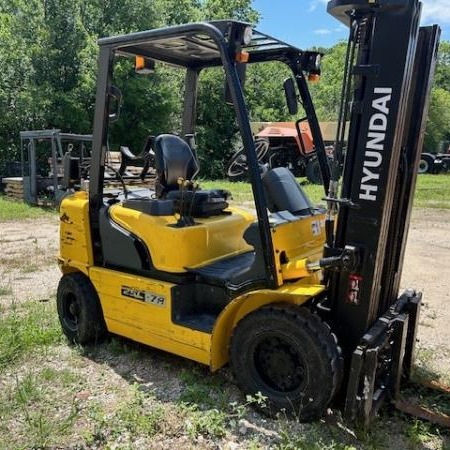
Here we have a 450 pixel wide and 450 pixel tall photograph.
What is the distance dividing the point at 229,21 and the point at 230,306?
73.3 inches

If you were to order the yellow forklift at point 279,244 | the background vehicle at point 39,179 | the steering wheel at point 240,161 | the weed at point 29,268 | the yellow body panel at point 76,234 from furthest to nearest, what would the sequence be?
the background vehicle at point 39,179 → the weed at point 29,268 → the yellow body panel at point 76,234 → the steering wheel at point 240,161 → the yellow forklift at point 279,244

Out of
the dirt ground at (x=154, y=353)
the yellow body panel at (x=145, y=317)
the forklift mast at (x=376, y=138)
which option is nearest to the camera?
the forklift mast at (x=376, y=138)

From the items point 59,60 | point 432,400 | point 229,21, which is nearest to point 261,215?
point 229,21

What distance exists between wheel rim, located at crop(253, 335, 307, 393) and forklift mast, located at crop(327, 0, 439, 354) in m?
0.33

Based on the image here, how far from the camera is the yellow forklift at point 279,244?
3.10 meters

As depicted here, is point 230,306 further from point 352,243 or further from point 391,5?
point 391,5

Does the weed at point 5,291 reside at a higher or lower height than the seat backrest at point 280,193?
lower

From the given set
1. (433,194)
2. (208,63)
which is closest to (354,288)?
(208,63)

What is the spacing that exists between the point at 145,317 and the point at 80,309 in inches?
31.9

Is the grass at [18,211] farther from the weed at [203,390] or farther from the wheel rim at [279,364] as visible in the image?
the wheel rim at [279,364]

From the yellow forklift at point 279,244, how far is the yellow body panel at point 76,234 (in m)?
0.02

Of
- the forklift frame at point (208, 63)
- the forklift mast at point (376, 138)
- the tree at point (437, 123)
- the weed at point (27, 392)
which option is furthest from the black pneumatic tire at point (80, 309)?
the tree at point (437, 123)

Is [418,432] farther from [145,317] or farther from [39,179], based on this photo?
[39,179]

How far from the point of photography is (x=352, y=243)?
128 inches
